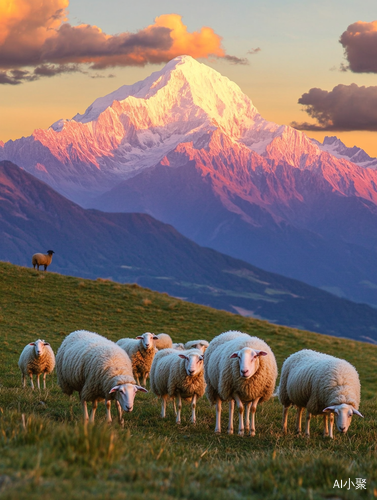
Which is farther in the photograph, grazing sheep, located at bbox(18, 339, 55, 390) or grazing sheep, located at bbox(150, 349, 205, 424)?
grazing sheep, located at bbox(18, 339, 55, 390)

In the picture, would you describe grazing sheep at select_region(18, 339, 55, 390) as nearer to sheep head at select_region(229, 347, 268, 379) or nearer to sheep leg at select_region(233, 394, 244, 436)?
sheep leg at select_region(233, 394, 244, 436)

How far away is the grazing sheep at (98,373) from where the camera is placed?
11.7 m

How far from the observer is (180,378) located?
584 inches

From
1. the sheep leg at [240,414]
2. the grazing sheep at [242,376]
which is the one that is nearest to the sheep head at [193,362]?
the grazing sheep at [242,376]

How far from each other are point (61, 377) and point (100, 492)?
855 cm

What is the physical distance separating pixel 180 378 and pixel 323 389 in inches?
149

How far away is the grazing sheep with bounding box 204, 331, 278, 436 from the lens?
12.5 metres

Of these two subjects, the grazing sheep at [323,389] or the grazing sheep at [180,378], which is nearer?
the grazing sheep at [323,389]

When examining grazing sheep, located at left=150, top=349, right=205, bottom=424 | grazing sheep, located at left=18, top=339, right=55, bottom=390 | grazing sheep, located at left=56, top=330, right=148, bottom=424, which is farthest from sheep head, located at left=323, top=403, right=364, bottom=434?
grazing sheep, located at left=18, top=339, right=55, bottom=390

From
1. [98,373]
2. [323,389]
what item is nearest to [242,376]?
[323,389]

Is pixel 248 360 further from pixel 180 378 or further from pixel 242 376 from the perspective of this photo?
pixel 180 378

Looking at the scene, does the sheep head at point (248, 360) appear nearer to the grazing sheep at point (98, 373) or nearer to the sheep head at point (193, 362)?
the sheep head at point (193, 362)

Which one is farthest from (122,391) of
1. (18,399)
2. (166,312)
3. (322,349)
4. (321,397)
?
(166,312)

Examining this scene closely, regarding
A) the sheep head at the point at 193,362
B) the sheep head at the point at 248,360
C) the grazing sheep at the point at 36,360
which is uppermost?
the sheep head at the point at 248,360
